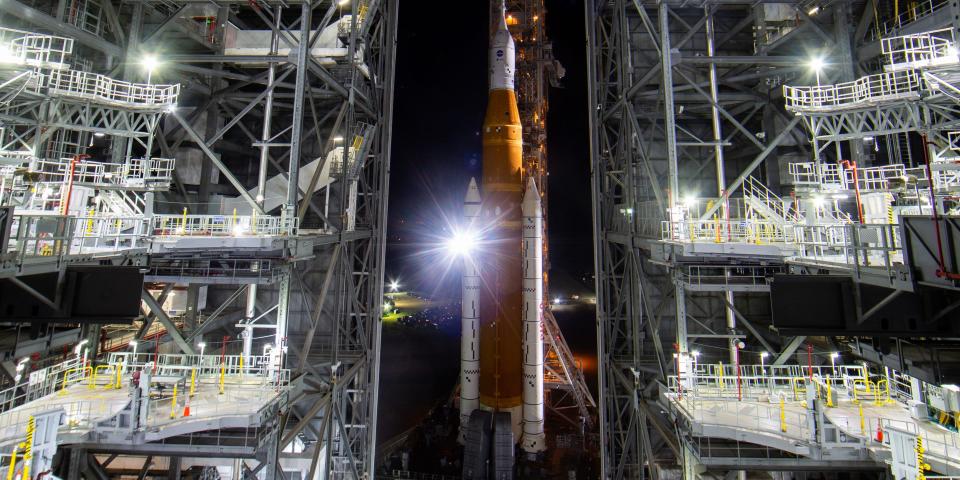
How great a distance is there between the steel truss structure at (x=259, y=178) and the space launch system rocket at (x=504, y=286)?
238 inches

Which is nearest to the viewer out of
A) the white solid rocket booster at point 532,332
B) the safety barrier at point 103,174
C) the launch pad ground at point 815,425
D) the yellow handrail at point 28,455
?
the yellow handrail at point 28,455

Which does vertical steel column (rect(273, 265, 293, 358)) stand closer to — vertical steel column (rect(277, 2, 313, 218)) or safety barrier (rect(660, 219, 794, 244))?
vertical steel column (rect(277, 2, 313, 218))

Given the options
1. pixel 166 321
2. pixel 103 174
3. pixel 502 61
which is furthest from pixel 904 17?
pixel 103 174

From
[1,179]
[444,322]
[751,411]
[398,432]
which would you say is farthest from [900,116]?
[444,322]

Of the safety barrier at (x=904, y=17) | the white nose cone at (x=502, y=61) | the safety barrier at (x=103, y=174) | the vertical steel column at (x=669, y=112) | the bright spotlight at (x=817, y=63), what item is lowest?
the safety barrier at (x=103, y=174)

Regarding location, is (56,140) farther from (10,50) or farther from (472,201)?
(472,201)

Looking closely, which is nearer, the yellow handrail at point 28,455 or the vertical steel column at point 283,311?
the yellow handrail at point 28,455

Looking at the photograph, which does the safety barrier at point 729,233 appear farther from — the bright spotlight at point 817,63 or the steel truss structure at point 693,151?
the bright spotlight at point 817,63

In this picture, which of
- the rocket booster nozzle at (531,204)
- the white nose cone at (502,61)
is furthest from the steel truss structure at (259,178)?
the rocket booster nozzle at (531,204)

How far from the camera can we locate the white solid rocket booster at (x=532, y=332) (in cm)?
2108

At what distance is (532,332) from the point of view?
21.4 m

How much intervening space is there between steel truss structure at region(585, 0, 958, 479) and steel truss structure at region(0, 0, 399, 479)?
33.1 feet

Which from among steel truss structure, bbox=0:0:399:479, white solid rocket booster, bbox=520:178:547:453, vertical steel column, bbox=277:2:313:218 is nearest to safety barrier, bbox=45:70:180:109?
steel truss structure, bbox=0:0:399:479

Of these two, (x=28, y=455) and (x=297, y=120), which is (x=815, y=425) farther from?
(x=297, y=120)
